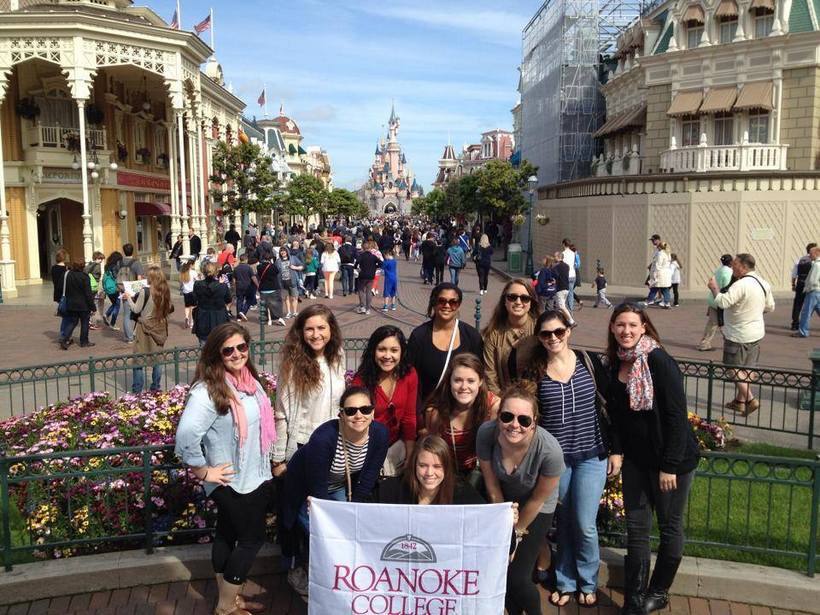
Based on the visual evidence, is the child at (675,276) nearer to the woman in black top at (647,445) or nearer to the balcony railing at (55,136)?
the woman in black top at (647,445)

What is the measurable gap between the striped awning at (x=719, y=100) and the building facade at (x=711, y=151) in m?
0.04

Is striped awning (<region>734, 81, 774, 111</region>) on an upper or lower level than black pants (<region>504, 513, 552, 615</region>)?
upper

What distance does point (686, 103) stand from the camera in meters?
27.2

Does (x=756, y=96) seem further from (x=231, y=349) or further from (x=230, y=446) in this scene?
(x=230, y=446)

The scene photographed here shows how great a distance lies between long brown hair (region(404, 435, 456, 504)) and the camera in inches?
157

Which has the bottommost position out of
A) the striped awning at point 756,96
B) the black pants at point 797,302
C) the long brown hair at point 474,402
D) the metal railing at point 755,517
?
the metal railing at point 755,517

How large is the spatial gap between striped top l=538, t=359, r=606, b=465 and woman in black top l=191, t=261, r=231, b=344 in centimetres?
718

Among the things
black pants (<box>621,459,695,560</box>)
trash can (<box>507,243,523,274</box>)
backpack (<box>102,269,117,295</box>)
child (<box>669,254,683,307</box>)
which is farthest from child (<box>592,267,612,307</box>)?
black pants (<box>621,459,695,560</box>)

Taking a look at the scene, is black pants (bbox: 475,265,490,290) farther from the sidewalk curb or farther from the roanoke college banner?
the roanoke college banner

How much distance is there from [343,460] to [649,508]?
1.87 meters

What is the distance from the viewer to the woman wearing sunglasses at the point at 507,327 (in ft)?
17.1

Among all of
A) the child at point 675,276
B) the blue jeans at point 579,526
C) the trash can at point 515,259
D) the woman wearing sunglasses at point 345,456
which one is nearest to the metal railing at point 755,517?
the blue jeans at point 579,526

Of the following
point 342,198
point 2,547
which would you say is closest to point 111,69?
point 2,547

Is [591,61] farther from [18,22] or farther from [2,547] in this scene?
[2,547]
